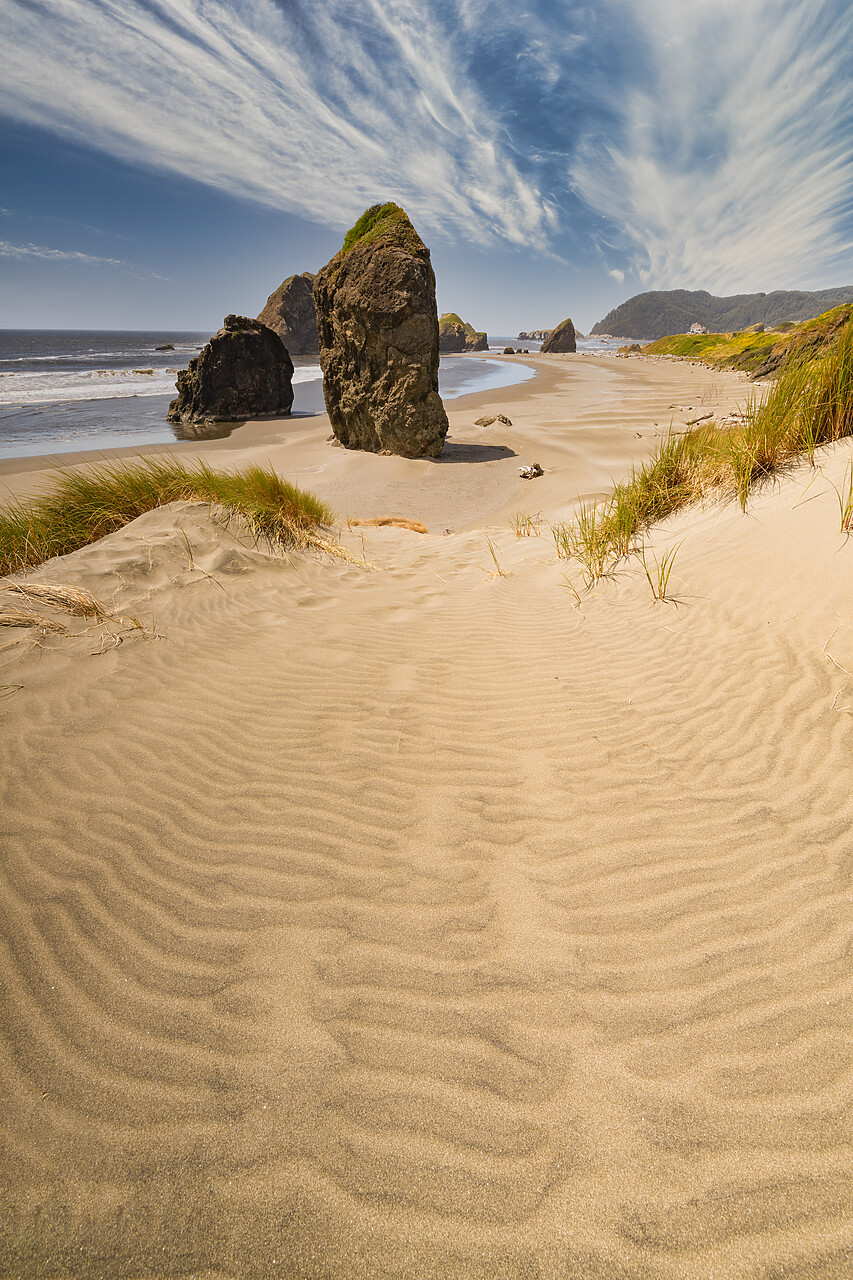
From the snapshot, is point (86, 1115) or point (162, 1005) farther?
point (162, 1005)

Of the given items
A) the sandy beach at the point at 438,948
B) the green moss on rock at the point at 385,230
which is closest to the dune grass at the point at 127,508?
the sandy beach at the point at 438,948

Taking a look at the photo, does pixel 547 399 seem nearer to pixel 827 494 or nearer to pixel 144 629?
pixel 827 494

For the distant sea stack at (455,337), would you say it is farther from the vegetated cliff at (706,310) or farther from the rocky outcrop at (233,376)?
the vegetated cliff at (706,310)

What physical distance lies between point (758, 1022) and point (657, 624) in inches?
109

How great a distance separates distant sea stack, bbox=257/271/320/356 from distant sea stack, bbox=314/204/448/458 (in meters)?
38.0

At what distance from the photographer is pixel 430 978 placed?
1671 mm

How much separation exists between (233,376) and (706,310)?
206073 millimetres

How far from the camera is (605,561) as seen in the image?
5207mm

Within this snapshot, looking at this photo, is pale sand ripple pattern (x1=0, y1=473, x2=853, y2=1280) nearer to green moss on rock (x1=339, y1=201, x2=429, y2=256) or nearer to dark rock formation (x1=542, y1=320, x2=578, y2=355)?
green moss on rock (x1=339, y1=201, x2=429, y2=256)

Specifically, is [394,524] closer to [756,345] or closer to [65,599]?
[65,599]

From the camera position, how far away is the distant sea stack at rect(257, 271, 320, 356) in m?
44.7

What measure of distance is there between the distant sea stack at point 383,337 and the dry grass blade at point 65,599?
10202mm

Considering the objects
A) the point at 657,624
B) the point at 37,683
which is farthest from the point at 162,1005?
the point at 657,624

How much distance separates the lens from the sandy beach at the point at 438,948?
46.9 inches
